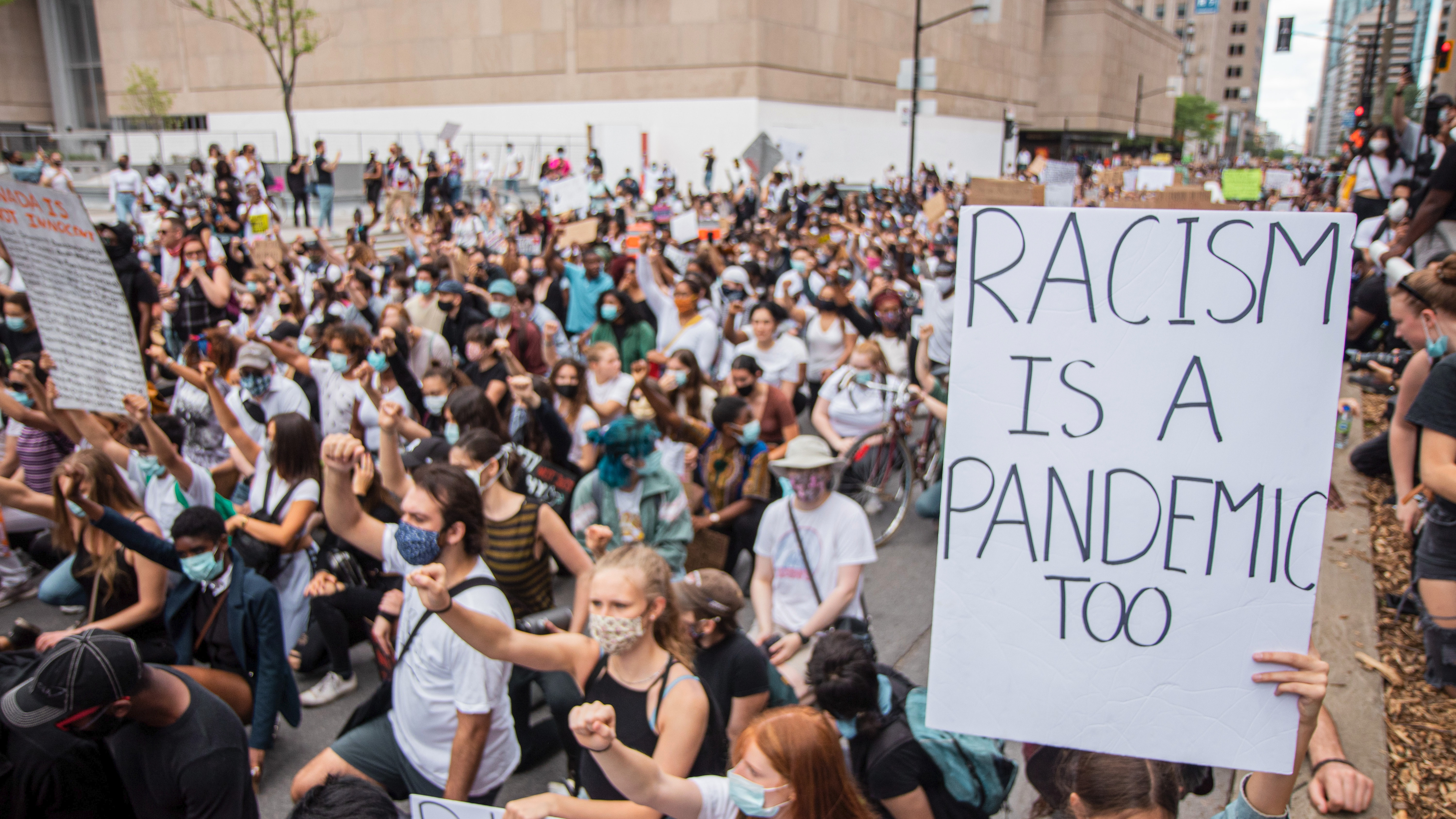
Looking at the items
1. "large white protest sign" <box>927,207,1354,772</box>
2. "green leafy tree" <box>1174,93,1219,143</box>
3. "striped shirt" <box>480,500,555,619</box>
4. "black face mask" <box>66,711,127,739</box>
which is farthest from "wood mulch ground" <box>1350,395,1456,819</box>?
"green leafy tree" <box>1174,93,1219,143</box>

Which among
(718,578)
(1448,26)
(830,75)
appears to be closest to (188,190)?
(718,578)

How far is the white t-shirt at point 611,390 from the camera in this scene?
232 inches

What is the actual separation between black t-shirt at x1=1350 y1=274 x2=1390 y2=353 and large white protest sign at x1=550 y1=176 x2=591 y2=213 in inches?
363

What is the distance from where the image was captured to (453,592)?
3.10 m

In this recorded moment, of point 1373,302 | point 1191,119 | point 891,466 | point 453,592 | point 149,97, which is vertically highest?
point 1191,119

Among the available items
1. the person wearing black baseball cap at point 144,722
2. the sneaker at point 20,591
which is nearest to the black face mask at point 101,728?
the person wearing black baseball cap at point 144,722

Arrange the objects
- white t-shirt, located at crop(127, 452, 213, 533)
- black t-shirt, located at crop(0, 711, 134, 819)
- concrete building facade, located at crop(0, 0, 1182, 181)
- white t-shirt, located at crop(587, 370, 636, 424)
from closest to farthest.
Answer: black t-shirt, located at crop(0, 711, 134, 819) → white t-shirt, located at crop(127, 452, 213, 533) → white t-shirt, located at crop(587, 370, 636, 424) → concrete building facade, located at crop(0, 0, 1182, 181)

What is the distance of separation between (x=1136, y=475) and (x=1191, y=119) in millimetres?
112184

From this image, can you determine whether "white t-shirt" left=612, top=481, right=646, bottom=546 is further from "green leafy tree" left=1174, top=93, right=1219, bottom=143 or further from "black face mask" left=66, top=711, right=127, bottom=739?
"green leafy tree" left=1174, top=93, right=1219, bottom=143

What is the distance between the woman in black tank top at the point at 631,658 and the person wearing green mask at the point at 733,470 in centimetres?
248

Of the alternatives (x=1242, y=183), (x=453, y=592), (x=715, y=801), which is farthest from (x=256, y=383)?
(x=1242, y=183)

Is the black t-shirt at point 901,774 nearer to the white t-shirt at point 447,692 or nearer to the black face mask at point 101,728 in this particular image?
the white t-shirt at point 447,692

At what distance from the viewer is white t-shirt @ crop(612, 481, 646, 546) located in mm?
4484

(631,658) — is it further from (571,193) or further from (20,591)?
(571,193)
